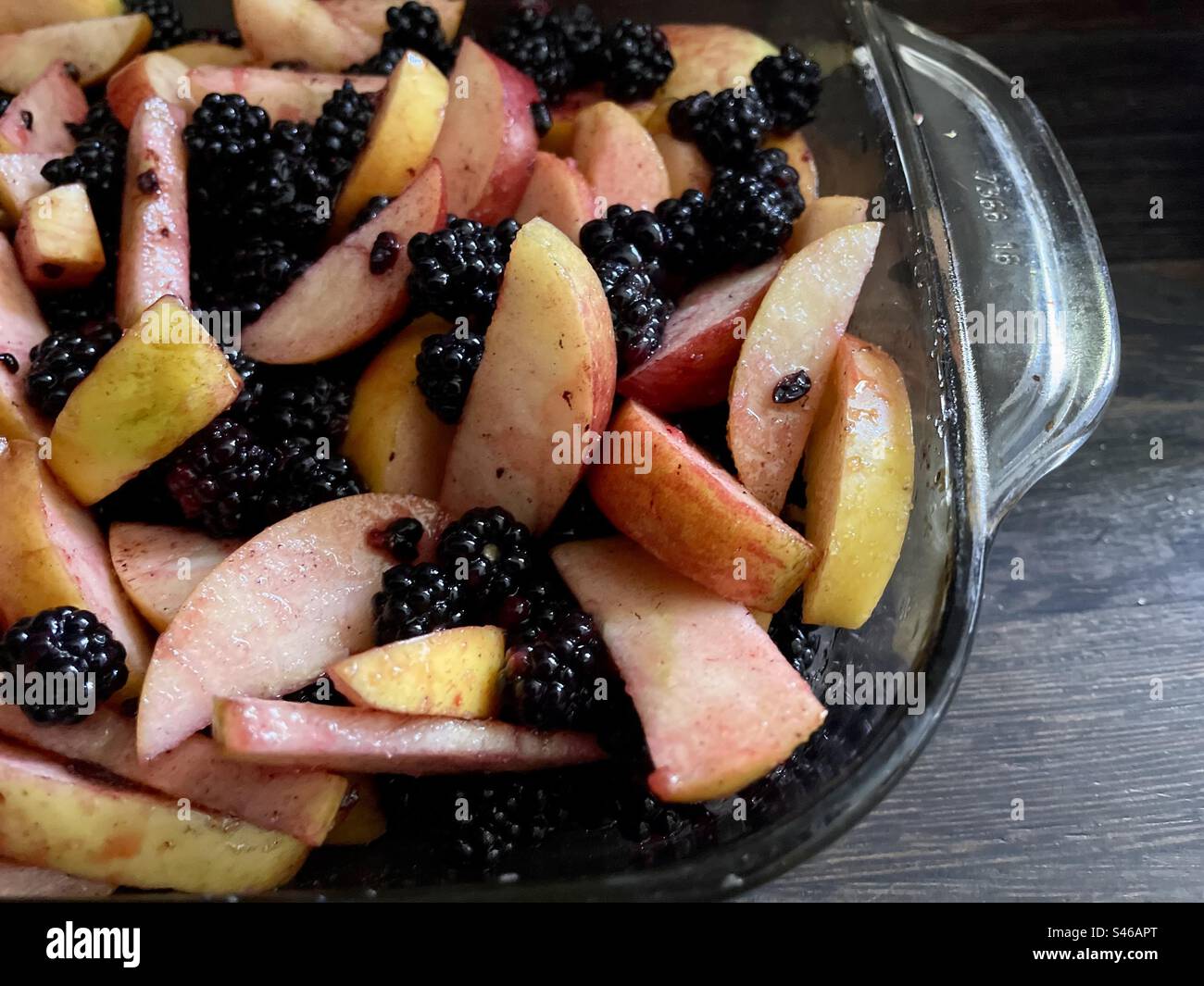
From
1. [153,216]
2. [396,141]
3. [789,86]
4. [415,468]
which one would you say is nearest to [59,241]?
[153,216]

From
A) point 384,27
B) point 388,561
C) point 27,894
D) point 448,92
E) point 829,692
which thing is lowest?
point 27,894

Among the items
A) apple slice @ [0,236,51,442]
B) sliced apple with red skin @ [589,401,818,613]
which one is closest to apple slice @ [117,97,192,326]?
apple slice @ [0,236,51,442]

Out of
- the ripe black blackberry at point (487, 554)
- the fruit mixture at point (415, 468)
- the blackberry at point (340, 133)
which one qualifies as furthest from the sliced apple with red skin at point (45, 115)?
the ripe black blackberry at point (487, 554)

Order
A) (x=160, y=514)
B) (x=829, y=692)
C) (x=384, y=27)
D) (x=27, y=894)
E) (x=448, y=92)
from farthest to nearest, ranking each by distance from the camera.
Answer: (x=384, y=27), (x=448, y=92), (x=160, y=514), (x=829, y=692), (x=27, y=894)

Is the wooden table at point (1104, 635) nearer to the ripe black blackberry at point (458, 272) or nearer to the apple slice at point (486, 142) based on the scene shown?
the ripe black blackberry at point (458, 272)

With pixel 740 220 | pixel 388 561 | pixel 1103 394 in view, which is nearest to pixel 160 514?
pixel 388 561

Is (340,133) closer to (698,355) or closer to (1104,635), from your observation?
(698,355)

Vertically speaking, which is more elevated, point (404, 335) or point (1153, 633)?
Answer: point (404, 335)
